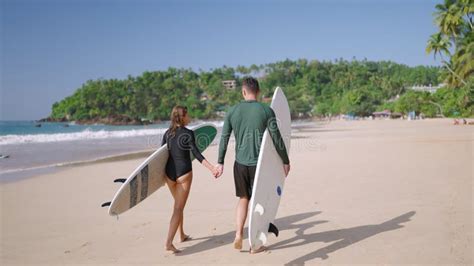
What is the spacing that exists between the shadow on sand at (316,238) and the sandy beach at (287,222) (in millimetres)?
10

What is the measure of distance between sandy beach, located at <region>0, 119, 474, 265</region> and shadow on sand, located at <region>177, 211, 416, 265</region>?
1 cm

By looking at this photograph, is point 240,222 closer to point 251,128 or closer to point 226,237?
point 226,237

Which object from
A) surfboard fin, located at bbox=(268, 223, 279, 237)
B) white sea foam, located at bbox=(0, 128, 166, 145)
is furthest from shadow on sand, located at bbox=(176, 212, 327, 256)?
white sea foam, located at bbox=(0, 128, 166, 145)

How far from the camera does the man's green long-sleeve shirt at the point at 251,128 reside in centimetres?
355

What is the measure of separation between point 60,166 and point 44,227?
273 inches

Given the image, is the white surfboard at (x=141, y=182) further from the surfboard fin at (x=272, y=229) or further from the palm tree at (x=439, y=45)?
Answer: the palm tree at (x=439, y=45)

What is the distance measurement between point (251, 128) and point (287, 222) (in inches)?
66.7

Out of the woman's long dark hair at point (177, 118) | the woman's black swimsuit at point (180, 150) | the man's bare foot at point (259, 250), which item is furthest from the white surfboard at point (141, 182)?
the man's bare foot at point (259, 250)

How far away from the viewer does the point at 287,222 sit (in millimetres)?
4703

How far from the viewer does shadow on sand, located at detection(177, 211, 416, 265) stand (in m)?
3.64

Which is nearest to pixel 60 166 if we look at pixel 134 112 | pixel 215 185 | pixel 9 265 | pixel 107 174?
pixel 107 174

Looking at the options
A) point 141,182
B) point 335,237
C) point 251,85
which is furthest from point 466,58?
point 141,182

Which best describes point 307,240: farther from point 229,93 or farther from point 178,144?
point 229,93

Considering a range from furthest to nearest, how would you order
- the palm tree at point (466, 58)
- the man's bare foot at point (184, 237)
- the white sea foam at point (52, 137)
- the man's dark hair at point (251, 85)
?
the palm tree at point (466, 58) < the white sea foam at point (52, 137) < the man's bare foot at point (184, 237) < the man's dark hair at point (251, 85)
